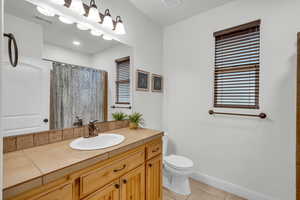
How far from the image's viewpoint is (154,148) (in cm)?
143

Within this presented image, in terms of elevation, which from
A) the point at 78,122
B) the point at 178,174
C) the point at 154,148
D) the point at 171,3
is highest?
the point at 171,3

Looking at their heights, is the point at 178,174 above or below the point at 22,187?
below

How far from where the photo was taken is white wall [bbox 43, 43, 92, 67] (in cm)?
120

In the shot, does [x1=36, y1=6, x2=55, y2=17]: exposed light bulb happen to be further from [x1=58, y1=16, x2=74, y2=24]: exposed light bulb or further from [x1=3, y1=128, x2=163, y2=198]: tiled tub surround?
[x1=3, y1=128, x2=163, y2=198]: tiled tub surround

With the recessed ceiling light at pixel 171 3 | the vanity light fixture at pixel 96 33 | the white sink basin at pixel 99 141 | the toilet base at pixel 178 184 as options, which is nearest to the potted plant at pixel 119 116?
the white sink basin at pixel 99 141

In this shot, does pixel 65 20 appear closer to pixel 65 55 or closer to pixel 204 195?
pixel 65 55

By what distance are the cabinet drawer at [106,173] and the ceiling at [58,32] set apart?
1.15 metres

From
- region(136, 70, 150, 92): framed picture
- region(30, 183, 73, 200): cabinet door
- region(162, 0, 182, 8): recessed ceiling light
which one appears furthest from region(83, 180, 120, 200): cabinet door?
region(162, 0, 182, 8): recessed ceiling light

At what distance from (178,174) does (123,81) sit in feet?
4.60

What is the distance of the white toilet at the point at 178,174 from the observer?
176 cm

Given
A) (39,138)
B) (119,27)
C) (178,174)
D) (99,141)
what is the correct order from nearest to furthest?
(39,138), (99,141), (119,27), (178,174)

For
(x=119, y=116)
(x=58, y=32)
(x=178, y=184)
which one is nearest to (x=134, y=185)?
(x=119, y=116)

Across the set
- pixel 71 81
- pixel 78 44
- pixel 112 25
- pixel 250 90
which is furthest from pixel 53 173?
pixel 250 90

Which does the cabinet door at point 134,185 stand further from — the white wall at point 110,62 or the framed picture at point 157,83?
the framed picture at point 157,83
